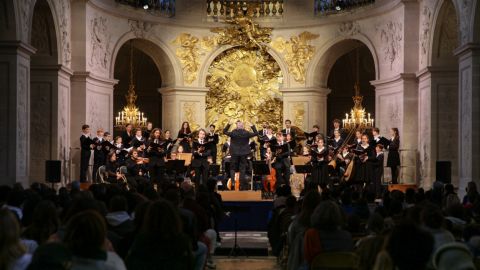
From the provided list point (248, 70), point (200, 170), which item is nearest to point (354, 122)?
point (248, 70)

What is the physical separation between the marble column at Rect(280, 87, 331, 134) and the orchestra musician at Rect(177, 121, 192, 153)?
6576mm

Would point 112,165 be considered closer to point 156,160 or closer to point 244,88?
point 156,160

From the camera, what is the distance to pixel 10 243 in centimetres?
564

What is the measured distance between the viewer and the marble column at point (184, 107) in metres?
29.0

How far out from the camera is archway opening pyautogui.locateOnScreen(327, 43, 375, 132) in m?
33.6

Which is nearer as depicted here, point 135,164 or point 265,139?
point 265,139

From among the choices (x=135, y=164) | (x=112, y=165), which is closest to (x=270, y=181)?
(x=135, y=164)

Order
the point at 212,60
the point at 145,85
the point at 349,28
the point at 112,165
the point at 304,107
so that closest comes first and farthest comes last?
1. the point at 112,165
2. the point at 349,28
3. the point at 304,107
4. the point at 212,60
5. the point at 145,85

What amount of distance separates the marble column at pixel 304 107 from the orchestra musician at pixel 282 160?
7539mm

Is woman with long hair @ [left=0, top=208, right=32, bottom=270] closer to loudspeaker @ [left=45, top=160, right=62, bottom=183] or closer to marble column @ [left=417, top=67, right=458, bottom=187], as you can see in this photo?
loudspeaker @ [left=45, top=160, right=62, bottom=183]

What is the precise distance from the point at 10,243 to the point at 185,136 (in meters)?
16.2

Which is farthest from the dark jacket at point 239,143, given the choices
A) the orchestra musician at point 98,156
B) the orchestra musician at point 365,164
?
the orchestra musician at point 98,156

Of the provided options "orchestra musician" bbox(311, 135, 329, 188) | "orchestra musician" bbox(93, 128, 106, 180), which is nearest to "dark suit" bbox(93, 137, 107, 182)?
"orchestra musician" bbox(93, 128, 106, 180)

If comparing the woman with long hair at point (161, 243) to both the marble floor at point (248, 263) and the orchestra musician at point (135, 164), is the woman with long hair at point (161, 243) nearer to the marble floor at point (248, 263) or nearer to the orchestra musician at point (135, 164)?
the marble floor at point (248, 263)
